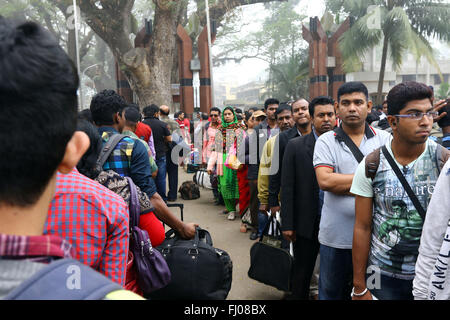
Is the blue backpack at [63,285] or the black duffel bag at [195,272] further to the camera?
the black duffel bag at [195,272]

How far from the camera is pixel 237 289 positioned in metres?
3.93

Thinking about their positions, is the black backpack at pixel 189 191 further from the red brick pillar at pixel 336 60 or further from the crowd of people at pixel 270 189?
the red brick pillar at pixel 336 60

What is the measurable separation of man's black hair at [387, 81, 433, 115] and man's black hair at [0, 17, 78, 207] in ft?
6.12

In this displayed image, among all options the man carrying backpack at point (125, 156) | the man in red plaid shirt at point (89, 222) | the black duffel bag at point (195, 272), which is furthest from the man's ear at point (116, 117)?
the man in red plaid shirt at point (89, 222)

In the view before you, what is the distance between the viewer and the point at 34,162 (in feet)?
2.36

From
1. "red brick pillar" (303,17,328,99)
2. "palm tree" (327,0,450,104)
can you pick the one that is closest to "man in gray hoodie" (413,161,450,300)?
"red brick pillar" (303,17,328,99)

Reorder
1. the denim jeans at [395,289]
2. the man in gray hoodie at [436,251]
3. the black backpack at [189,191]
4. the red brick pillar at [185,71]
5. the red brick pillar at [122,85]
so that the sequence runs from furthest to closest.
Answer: the red brick pillar at [122,85] → the red brick pillar at [185,71] → the black backpack at [189,191] → the denim jeans at [395,289] → the man in gray hoodie at [436,251]

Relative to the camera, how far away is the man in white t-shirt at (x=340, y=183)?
2.62 metres

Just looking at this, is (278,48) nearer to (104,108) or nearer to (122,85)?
(122,85)

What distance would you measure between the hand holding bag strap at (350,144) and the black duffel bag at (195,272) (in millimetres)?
1148

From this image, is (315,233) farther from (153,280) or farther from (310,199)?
(153,280)

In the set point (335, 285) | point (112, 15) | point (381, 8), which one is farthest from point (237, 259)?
point (381, 8)

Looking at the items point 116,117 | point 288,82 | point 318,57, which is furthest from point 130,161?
point 288,82

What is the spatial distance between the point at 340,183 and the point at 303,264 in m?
1.04
